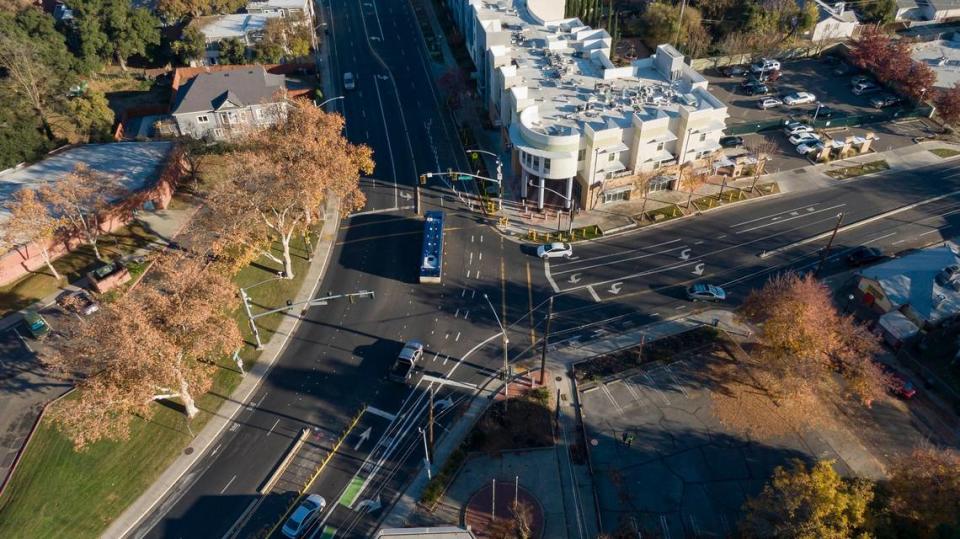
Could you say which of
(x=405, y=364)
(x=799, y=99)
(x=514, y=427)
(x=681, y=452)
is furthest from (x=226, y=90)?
(x=799, y=99)

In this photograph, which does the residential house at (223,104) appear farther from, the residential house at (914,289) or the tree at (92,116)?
the residential house at (914,289)

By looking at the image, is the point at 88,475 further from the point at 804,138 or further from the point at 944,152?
the point at 944,152

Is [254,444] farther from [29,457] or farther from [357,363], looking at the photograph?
[29,457]

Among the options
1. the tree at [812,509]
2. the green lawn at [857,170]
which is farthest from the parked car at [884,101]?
the tree at [812,509]

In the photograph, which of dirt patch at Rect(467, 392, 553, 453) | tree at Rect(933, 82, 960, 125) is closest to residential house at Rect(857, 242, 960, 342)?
tree at Rect(933, 82, 960, 125)

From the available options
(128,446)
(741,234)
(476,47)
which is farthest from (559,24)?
(128,446)
